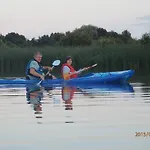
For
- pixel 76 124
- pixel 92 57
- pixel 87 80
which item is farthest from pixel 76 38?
pixel 76 124

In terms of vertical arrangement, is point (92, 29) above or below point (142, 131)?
above

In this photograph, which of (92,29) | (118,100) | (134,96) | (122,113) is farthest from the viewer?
(92,29)

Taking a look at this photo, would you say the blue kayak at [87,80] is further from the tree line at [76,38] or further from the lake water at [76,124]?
the tree line at [76,38]

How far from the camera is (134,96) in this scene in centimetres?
1216

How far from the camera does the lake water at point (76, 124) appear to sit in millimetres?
5953

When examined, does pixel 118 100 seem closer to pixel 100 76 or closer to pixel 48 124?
pixel 48 124

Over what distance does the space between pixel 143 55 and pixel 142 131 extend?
19.3m

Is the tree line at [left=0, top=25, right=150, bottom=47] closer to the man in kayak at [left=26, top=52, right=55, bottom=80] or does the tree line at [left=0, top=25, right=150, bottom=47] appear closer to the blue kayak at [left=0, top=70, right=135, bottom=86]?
the blue kayak at [left=0, top=70, right=135, bottom=86]

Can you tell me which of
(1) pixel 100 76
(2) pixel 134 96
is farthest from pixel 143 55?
(2) pixel 134 96

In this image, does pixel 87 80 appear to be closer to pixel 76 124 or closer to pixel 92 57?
pixel 92 57

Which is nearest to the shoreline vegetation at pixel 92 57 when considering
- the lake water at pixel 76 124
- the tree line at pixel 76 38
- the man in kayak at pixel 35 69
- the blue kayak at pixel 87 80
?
the tree line at pixel 76 38

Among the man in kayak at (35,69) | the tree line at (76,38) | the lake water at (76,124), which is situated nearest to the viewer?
the lake water at (76,124)

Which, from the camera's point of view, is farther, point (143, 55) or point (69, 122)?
point (143, 55)

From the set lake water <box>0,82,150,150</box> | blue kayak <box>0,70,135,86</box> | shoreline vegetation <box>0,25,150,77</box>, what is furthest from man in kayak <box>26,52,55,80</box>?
shoreline vegetation <box>0,25,150,77</box>
